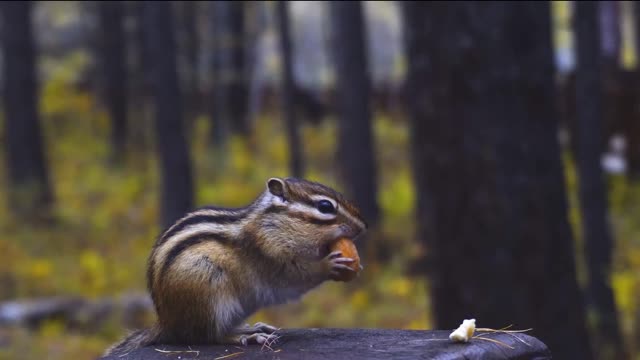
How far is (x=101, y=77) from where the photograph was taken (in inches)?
1283

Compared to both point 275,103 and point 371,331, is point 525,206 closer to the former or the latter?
point 371,331

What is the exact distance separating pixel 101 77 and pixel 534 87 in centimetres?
2599

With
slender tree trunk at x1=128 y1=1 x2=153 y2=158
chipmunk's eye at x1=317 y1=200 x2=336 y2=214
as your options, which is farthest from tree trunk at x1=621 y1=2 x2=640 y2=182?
chipmunk's eye at x1=317 y1=200 x2=336 y2=214

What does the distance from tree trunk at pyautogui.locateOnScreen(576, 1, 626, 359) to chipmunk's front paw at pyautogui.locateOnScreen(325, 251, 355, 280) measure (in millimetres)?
7358

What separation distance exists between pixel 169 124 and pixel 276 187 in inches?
443

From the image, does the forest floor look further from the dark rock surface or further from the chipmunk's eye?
the chipmunk's eye

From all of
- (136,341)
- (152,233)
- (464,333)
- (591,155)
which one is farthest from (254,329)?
(152,233)

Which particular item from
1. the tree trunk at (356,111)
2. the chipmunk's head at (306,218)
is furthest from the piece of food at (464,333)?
the tree trunk at (356,111)

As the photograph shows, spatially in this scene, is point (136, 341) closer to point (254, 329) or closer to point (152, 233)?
point (254, 329)

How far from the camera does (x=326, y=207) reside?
4.78 m

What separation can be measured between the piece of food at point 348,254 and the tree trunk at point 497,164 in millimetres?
2974

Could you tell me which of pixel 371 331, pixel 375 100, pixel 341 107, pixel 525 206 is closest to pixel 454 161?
pixel 525 206

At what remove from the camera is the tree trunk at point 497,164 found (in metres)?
7.60

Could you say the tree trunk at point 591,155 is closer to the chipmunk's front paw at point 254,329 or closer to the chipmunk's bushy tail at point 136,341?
the chipmunk's front paw at point 254,329
